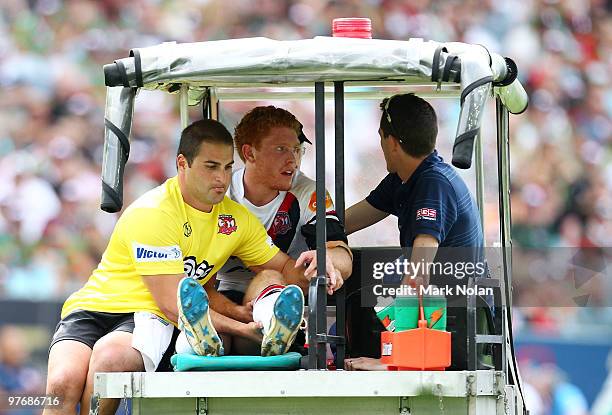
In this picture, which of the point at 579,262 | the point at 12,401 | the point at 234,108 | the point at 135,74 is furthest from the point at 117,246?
the point at 579,262

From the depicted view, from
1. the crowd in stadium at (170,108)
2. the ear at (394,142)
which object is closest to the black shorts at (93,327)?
the ear at (394,142)

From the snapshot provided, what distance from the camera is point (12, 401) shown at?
7.82 m

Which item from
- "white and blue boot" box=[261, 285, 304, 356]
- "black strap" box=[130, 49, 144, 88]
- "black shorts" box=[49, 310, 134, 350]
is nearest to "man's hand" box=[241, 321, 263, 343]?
"white and blue boot" box=[261, 285, 304, 356]

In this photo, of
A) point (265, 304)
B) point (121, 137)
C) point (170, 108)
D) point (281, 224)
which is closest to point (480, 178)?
point (281, 224)

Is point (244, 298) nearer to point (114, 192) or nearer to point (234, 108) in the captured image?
point (114, 192)

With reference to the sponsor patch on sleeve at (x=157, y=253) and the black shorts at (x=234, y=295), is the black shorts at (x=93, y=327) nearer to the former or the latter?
the sponsor patch on sleeve at (x=157, y=253)

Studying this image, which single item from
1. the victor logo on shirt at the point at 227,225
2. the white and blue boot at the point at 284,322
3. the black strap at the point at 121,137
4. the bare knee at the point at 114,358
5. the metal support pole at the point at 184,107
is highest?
the metal support pole at the point at 184,107

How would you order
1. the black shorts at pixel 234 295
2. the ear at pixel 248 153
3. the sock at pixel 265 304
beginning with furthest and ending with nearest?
the ear at pixel 248 153 → the black shorts at pixel 234 295 → the sock at pixel 265 304

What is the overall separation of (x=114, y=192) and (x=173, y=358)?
2.15 ft

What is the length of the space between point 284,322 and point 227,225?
796 mm

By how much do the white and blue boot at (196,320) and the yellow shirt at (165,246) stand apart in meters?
0.44

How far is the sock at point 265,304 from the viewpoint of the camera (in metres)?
4.90

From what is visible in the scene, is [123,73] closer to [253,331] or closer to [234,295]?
[253,331]

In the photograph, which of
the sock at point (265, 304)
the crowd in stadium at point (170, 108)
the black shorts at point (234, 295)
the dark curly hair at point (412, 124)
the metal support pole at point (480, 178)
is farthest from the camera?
the crowd in stadium at point (170, 108)
